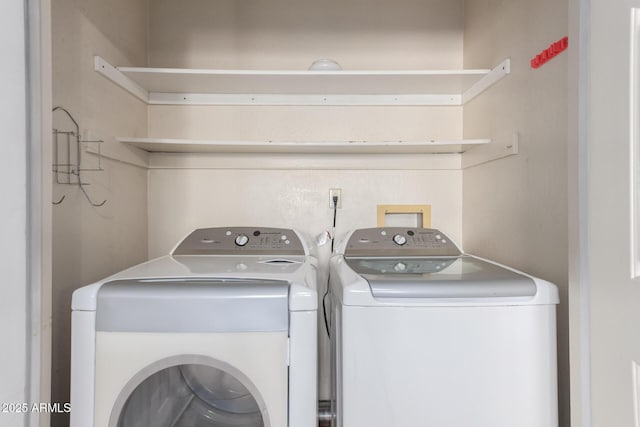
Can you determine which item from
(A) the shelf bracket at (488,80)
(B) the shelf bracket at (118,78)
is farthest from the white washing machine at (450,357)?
(B) the shelf bracket at (118,78)

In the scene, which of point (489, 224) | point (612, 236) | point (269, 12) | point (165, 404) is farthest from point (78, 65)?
point (489, 224)

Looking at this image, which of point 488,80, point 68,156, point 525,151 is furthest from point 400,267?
point 68,156

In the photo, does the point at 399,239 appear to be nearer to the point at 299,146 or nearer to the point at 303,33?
the point at 299,146

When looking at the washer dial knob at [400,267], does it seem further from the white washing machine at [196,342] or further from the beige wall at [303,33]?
the beige wall at [303,33]

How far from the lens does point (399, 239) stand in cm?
164

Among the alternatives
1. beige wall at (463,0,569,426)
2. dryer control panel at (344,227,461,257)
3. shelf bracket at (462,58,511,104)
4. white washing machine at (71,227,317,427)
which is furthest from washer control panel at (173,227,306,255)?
shelf bracket at (462,58,511,104)

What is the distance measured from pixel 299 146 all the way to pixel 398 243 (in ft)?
2.00

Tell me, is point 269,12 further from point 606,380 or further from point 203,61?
point 606,380

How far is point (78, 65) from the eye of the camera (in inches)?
51.3

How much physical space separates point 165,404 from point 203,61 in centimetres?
159

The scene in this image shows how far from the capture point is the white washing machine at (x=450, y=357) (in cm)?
101

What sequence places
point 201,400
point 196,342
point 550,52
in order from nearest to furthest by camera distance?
point 196,342 < point 550,52 < point 201,400

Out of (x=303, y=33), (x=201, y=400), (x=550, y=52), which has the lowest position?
(x=201, y=400)

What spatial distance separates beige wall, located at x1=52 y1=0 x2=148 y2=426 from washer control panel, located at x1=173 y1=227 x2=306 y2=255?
11.6 inches
